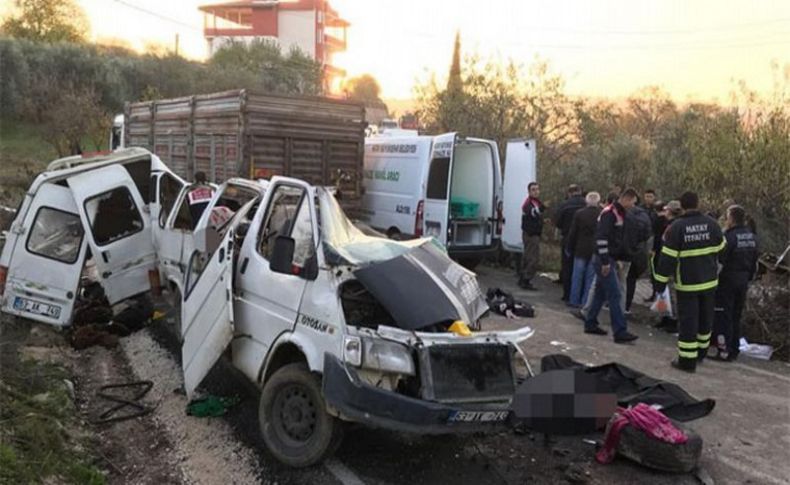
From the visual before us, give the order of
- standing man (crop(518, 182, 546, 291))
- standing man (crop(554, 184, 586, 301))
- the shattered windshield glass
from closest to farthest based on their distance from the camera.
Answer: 1. the shattered windshield glass
2. standing man (crop(554, 184, 586, 301))
3. standing man (crop(518, 182, 546, 291))

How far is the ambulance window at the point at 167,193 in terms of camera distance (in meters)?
8.02

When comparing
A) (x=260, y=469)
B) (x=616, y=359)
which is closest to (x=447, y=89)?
(x=616, y=359)

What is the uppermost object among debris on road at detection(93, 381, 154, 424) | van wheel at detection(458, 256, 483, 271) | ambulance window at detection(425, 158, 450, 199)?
ambulance window at detection(425, 158, 450, 199)

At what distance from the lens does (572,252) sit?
9609mm

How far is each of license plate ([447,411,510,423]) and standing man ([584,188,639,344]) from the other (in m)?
4.17

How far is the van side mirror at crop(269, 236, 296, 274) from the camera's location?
4.43 metres

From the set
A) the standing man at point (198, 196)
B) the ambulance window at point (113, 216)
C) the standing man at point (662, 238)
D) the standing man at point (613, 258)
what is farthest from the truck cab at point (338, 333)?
the standing man at point (662, 238)

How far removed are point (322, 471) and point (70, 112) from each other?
942 inches

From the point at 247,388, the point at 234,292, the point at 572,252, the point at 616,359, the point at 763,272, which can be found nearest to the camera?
the point at 234,292

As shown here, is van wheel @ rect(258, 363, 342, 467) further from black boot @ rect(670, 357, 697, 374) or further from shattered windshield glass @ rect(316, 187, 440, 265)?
black boot @ rect(670, 357, 697, 374)

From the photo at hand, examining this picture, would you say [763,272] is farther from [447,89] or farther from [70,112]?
[70,112]

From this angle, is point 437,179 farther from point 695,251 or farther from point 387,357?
point 387,357

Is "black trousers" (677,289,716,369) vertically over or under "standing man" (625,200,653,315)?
under

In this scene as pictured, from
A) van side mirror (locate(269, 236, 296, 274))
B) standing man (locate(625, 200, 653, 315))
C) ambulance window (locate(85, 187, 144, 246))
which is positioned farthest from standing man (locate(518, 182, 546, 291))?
van side mirror (locate(269, 236, 296, 274))
